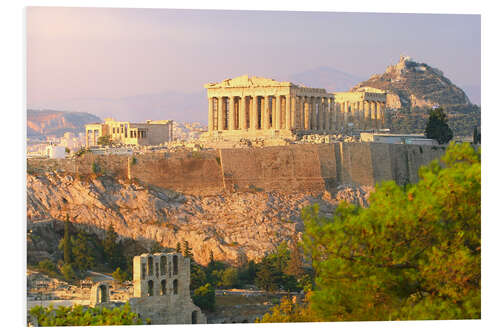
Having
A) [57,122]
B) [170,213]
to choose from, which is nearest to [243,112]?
[57,122]

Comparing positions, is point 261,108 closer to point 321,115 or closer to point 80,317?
point 321,115

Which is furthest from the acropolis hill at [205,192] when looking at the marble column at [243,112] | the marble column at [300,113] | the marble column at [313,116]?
the marble column at [243,112]

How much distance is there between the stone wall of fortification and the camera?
36000 millimetres

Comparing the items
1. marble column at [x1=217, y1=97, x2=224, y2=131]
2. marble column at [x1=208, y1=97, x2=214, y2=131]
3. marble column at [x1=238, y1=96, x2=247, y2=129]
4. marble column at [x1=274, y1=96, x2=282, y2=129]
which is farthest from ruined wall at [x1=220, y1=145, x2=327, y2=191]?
marble column at [x1=208, y1=97, x2=214, y2=131]

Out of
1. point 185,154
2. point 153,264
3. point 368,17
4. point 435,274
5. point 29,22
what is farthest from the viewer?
point 185,154

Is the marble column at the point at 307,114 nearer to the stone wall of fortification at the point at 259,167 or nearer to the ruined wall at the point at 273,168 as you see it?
the stone wall of fortification at the point at 259,167

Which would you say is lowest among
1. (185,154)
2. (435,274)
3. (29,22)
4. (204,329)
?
(204,329)

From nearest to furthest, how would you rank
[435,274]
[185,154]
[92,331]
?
[435,274] → [92,331] → [185,154]

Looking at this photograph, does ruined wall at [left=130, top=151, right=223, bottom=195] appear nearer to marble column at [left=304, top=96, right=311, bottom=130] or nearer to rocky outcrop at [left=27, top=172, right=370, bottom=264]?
rocky outcrop at [left=27, top=172, right=370, bottom=264]

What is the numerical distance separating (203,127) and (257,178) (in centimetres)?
1041

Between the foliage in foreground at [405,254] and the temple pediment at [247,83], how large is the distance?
23.4 meters

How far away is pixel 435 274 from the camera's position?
18.4 metres

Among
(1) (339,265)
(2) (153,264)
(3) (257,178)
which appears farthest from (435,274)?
(3) (257,178)
